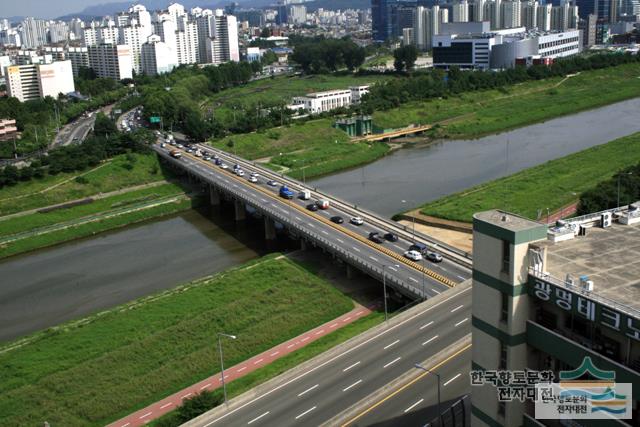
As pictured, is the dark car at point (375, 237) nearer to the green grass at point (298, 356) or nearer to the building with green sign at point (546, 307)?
the green grass at point (298, 356)

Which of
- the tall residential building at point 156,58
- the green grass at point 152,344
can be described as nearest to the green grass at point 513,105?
the green grass at point 152,344

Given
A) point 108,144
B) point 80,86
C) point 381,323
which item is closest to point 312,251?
point 381,323

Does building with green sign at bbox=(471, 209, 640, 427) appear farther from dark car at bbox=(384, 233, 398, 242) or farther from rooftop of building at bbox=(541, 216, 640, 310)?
dark car at bbox=(384, 233, 398, 242)

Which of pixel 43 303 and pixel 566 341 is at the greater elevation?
pixel 566 341

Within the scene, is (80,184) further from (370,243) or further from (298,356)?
(298,356)

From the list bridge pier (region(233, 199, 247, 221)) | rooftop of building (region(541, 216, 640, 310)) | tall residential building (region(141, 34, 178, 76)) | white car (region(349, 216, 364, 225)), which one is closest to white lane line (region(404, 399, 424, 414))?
rooftop of building (region(541, 216, 640, 310))

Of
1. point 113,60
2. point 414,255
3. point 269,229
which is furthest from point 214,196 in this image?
point 113,60

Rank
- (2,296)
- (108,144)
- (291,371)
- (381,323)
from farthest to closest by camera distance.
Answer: (108,144), (2,296), (381,323), (291,371)

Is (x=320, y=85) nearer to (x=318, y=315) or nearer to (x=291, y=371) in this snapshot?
(x=318, y=315)
